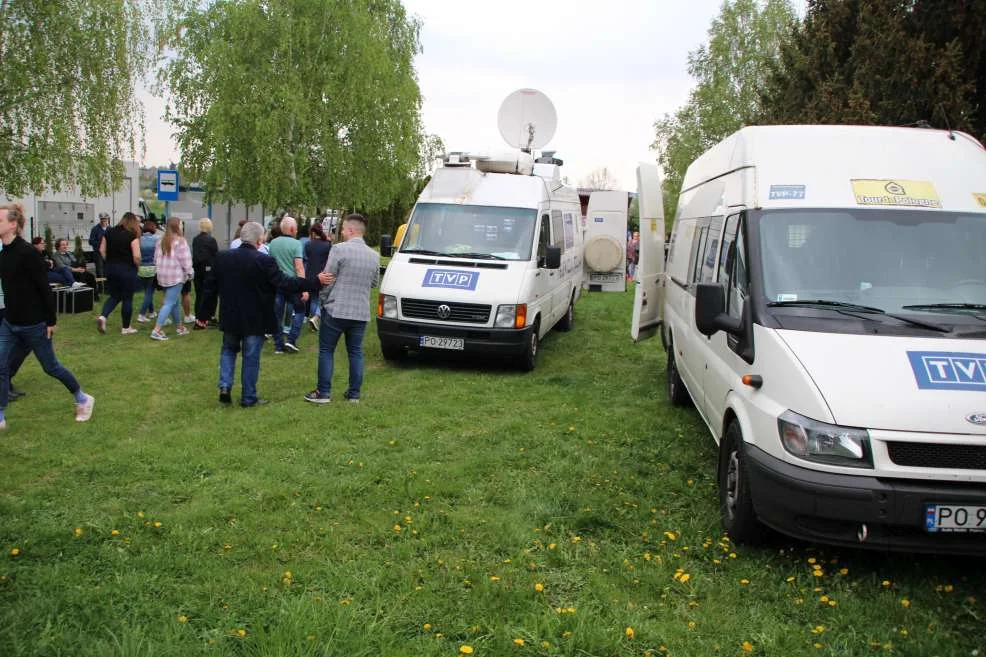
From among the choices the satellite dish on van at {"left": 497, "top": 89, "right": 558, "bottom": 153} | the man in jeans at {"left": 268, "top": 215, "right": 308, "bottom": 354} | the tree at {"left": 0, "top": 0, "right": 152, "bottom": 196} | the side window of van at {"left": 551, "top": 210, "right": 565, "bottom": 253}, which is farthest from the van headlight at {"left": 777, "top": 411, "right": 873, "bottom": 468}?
the tree at {"left": 0, "top": 0, "right": 152, "bottom": 196}

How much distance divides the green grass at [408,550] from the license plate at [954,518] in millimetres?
453

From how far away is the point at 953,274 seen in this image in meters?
5.27

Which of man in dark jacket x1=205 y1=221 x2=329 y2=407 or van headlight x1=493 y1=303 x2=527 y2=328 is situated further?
van headlight x1=493 y1=303 x2=527 y2=328

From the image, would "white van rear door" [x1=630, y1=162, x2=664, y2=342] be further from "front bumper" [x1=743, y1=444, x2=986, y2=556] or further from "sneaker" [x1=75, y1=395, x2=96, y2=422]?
"sneaker" [x1=75, y1=395, x2=96, y2=422]

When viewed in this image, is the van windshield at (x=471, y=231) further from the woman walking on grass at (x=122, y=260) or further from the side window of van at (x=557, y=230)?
the woman walking on grass at (x=122, y=260)

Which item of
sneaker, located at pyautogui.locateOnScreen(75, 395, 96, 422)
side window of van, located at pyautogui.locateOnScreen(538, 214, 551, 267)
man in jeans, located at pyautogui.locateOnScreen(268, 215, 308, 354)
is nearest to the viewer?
sneaker, located at pyautogui.locateOnScreen(75, 395, 96, 422)

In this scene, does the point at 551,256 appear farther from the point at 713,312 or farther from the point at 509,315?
the point at 713,312

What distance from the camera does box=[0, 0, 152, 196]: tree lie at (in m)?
18.0

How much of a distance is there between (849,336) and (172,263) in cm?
1070

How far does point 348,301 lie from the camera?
341 inches

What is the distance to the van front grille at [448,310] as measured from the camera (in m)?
10.6

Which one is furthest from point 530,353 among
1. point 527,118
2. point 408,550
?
point 408,550

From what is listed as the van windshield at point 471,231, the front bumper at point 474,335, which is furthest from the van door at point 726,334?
the van windshield at point 471,231

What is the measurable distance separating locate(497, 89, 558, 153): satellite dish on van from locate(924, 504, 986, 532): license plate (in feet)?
38.6
